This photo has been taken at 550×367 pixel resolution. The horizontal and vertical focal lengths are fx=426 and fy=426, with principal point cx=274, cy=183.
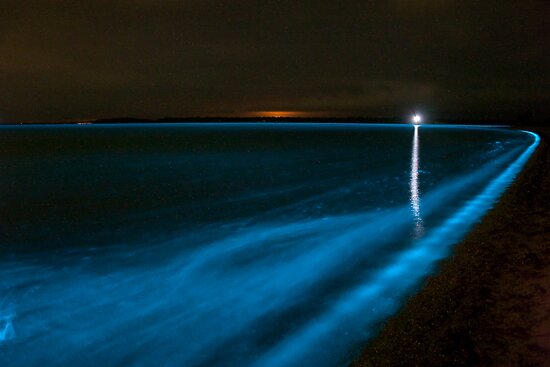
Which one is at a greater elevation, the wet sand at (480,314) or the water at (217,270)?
the wet sand at (480,314)

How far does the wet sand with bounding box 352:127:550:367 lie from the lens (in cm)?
454

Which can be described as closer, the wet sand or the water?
the wet sand

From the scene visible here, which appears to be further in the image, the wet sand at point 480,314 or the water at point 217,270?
the water at point 217,270

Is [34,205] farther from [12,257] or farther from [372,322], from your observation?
[372,322]

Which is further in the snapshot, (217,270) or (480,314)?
(217,270)

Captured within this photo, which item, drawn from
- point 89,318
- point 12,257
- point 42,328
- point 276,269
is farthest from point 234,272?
point 12,257

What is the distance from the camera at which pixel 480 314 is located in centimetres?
545

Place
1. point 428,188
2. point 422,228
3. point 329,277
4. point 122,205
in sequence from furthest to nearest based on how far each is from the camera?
1. point 428,188
2. point 122,205
3. point 422,228
4. point 329,277

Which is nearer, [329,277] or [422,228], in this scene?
[329,277]

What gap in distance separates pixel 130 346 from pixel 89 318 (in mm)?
1540

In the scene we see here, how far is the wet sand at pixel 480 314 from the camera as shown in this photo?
454 centimetres

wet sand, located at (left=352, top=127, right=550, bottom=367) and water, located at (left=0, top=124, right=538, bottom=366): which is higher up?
wet sand, located at (left=352, top=127, right=550, bottom=367)

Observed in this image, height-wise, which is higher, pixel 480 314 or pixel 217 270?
pixel 480 314

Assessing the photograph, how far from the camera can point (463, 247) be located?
9156 mm
